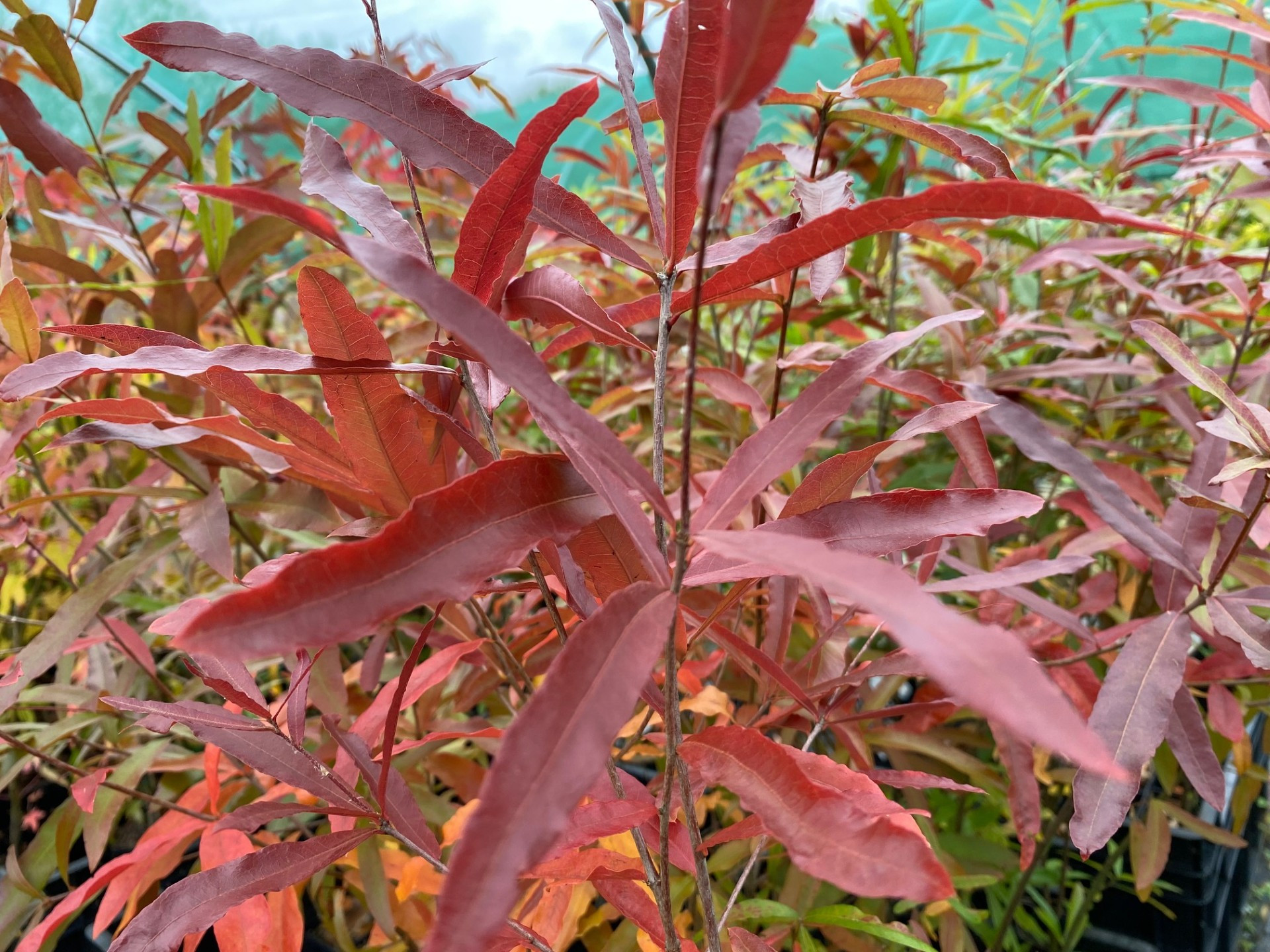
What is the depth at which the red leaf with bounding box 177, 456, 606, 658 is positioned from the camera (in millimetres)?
225

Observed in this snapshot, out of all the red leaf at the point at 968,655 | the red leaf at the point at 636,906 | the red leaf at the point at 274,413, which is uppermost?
the red leaf at the point at 274,413

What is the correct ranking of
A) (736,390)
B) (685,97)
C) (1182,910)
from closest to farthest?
(685,97) → (736,390) → (1182,910)

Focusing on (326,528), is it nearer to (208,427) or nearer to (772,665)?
(208,427)

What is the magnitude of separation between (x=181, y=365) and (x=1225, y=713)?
800 mm

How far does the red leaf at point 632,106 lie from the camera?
0.36 meters

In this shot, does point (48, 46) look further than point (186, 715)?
Yes

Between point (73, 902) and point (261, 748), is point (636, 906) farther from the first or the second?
point (73, 902)

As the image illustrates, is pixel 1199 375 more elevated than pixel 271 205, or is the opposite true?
pixel 271 205

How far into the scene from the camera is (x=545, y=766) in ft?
0.72

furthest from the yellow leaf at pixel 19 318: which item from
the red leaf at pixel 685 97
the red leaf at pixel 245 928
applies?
the red leaf at pixel 685 97

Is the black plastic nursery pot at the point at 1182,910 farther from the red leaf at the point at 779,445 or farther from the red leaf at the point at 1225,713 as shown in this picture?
the red leaf at the point at 779,445

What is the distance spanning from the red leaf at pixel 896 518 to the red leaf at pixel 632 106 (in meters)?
0.15

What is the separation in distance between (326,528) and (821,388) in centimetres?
46

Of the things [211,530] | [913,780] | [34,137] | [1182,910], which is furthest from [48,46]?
[1182,910]
